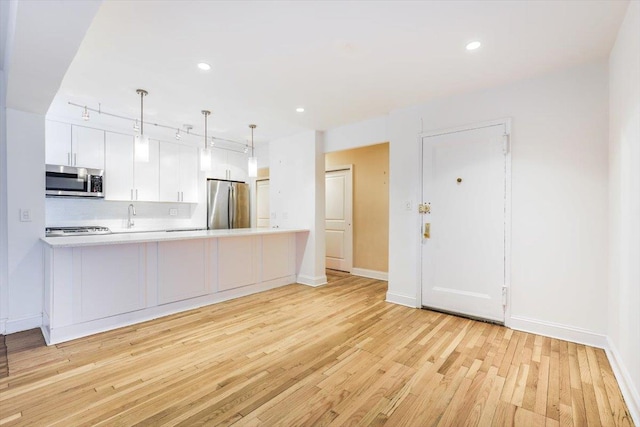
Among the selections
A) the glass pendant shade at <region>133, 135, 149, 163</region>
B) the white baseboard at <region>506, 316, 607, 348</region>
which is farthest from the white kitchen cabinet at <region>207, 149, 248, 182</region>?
the white baseboard at <region>506, 316, 607, 348</region>

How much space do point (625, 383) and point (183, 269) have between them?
12.6ft

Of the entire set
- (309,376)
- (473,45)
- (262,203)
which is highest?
(473,45)

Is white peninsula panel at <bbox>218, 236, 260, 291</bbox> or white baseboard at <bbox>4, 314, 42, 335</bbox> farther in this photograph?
white peninsula panel at <bbox>218, 236, 260, 291</bbox>

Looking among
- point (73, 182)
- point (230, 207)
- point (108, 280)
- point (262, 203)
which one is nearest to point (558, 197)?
point (108, 280)

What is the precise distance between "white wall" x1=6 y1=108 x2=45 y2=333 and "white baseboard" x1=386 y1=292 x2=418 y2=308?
3.81 metres

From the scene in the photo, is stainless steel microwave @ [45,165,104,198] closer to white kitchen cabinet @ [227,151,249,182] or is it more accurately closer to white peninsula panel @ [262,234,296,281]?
white kitchen cabinet @ [227,151,249,182]

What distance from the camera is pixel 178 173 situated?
5250 millimetres

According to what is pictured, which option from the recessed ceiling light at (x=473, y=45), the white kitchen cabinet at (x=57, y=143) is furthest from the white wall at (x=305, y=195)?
the white kitchen cabinet at (x=57, y=143)

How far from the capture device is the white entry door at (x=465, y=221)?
9.78 ft

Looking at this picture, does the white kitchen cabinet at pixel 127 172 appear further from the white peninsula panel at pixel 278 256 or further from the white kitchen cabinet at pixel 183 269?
the white peninsula panel at pixel 278 256

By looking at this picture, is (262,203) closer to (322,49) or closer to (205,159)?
(205,159)

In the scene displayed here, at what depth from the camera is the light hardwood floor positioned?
1.66 m

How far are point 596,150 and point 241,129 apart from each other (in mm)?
4261

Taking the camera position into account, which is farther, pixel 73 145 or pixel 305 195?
pixel 305 195
